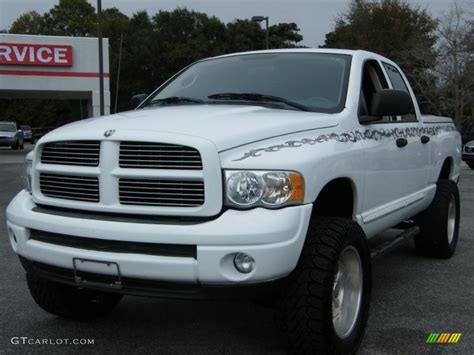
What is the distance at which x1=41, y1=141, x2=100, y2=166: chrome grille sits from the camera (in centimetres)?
312

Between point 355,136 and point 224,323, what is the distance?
4.99ft

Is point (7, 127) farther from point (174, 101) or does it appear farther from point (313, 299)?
point (313, 299)

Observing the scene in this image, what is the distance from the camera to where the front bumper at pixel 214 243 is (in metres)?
2.77

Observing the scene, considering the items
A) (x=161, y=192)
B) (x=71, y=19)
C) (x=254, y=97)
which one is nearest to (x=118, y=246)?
(x=161, y=192)

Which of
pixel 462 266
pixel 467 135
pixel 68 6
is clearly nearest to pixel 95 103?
pixel 467 135

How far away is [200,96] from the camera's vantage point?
14.0ft

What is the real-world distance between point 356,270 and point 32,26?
252ft

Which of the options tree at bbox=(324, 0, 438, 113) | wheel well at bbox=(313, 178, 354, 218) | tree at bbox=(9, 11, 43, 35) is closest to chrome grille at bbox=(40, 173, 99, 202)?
wheel well at bbox=(313, 178, 354, 218)

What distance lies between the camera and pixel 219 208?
9.37 feet

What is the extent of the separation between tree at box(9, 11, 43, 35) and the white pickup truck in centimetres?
7420

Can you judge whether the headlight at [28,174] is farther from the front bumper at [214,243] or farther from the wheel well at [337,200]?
the wheel well at [337,200]

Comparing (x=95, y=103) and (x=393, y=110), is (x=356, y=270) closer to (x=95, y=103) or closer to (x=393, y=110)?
(x=393, y=110)

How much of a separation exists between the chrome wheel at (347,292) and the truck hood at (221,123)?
78 centimetres

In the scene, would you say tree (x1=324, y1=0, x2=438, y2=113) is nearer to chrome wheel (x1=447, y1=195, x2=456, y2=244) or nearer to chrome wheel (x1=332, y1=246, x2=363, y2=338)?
chrome wheel (x1=447, y1=195, x2=456, y2=244)
